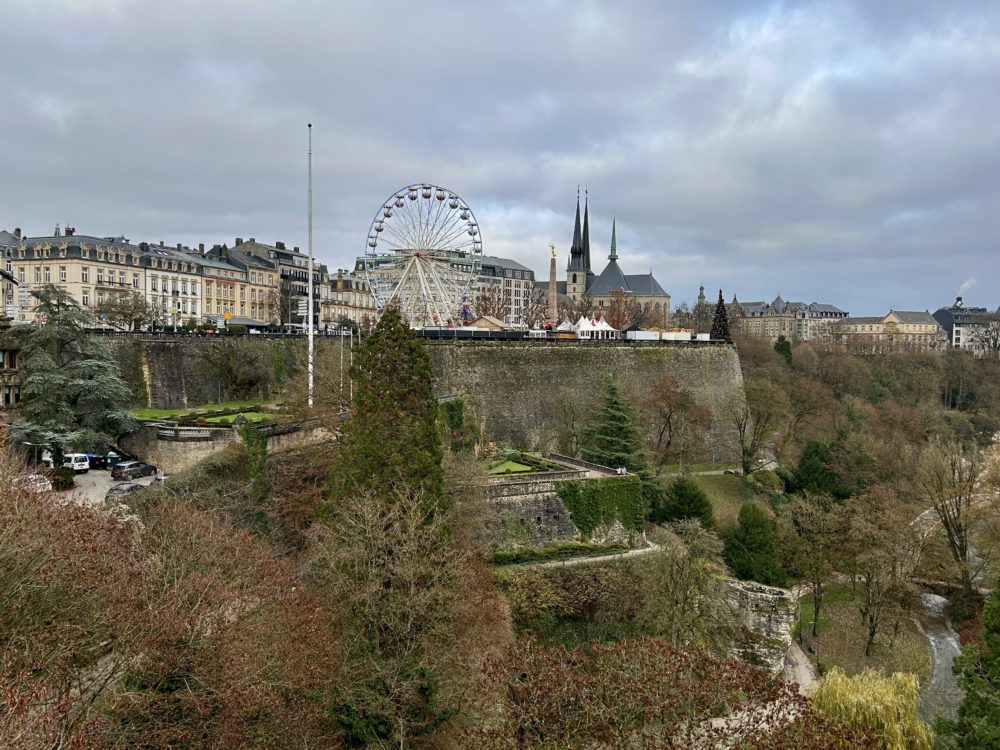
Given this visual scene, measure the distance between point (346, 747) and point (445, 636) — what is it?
2774mm

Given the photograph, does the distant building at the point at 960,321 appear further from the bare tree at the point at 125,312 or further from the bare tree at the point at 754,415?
the bare tree at the point at 125,312

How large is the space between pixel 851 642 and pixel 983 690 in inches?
363

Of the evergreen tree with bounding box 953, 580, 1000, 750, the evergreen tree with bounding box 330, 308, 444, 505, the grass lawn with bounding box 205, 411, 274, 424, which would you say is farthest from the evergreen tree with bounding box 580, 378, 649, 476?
the evergreen tree with bounding box 953, 580, 1000, 750

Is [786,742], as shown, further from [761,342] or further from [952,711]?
Answer: [761,342]

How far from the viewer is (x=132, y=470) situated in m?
23.3

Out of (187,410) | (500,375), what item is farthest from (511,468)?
(187,410)

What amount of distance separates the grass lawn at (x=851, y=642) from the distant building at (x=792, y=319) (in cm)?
9484

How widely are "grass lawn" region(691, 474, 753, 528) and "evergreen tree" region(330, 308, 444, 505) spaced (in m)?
15.9

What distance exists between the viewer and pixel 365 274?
37.3m

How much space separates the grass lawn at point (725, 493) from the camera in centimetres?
2827

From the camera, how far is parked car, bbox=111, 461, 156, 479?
74.6 feet

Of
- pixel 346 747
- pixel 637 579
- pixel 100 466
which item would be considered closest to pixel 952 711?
pixel 637 579

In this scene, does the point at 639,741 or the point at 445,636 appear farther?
the point at 445,636

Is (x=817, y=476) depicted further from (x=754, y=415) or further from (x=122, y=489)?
(x=122, y=489)
